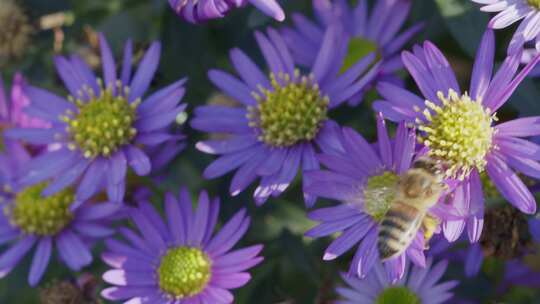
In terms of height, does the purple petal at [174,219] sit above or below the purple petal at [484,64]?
below

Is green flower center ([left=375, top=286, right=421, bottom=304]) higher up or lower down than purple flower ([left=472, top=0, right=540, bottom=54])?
lower down

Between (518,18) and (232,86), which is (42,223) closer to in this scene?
(232,86)

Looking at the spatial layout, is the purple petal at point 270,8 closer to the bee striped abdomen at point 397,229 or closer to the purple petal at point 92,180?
the bee striped abdomen at point 397,229

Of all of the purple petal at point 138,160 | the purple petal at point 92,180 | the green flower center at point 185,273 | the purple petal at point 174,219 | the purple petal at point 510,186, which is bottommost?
the green flower center at point 185,273

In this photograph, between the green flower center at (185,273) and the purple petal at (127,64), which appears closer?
the green flower center at (185,273)

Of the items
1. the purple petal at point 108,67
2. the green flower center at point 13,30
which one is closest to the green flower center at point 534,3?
the purple petal at point 108,67

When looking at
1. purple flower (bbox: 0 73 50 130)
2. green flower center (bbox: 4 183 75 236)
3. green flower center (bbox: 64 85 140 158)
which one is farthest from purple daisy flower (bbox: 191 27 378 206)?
purple flower (bbox: 0 73 50 130)

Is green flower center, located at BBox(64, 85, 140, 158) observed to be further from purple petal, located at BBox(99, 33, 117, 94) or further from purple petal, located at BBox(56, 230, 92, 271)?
purple petal, located at BBox(56, 230, 92, 271)
